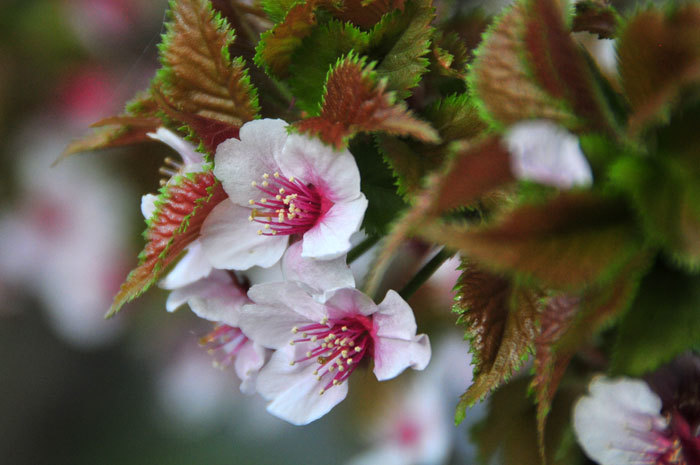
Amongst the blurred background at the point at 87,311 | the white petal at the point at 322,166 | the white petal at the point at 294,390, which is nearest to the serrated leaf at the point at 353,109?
the white petal at the point at 322,166

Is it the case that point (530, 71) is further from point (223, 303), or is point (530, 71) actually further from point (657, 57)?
point (223, 303)

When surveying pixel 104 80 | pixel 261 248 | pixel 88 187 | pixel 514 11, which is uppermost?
pixel 514 11

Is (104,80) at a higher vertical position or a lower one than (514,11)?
lower

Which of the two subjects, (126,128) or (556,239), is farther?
(126,128)

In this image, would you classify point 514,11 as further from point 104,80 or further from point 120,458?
point 120,458

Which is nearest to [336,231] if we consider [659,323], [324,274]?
[324,274]

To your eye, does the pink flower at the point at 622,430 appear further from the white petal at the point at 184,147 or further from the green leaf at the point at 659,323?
the white petal at the point at 184,147

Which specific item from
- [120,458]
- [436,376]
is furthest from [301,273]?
[120,458]
